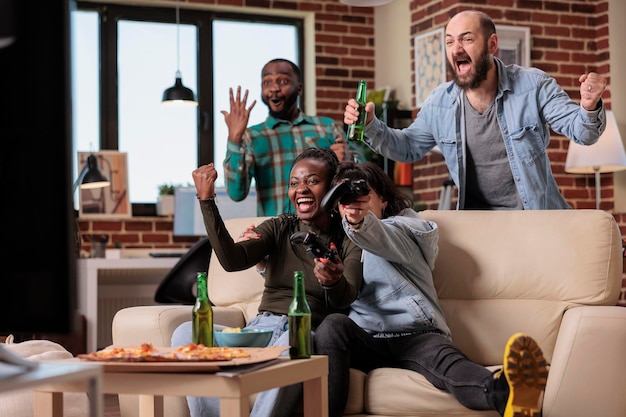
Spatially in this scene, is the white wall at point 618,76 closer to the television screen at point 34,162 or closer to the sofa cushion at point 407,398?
the sofa cushion at point 407,398

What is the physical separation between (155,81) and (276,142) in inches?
112

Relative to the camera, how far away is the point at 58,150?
3.84ft

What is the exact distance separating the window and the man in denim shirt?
3327mm

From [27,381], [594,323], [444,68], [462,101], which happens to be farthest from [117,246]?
[27,381]

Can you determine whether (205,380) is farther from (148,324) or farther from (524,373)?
(148,324)

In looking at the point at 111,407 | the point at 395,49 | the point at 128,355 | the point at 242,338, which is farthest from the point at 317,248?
the point at 395,49

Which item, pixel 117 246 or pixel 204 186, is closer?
pixel 204 186

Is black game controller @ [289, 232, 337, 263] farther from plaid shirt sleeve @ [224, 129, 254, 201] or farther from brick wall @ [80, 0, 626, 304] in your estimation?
brick wall @ [80, 0, 626, 304]

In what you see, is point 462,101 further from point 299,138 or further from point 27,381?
point 27,381

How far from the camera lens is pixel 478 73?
10.7ft

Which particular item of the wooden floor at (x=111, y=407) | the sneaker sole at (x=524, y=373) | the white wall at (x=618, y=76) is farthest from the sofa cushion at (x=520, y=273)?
the white wall at (x=618, y=76)

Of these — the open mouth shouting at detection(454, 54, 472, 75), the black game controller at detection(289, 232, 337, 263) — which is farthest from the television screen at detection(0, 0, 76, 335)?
the open mouth shouting at detection(454, 54, 472, 75)

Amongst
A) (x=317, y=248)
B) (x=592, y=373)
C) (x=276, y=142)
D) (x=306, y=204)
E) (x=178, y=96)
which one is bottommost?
(x=592, y=373)

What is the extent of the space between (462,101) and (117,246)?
3.30 m
